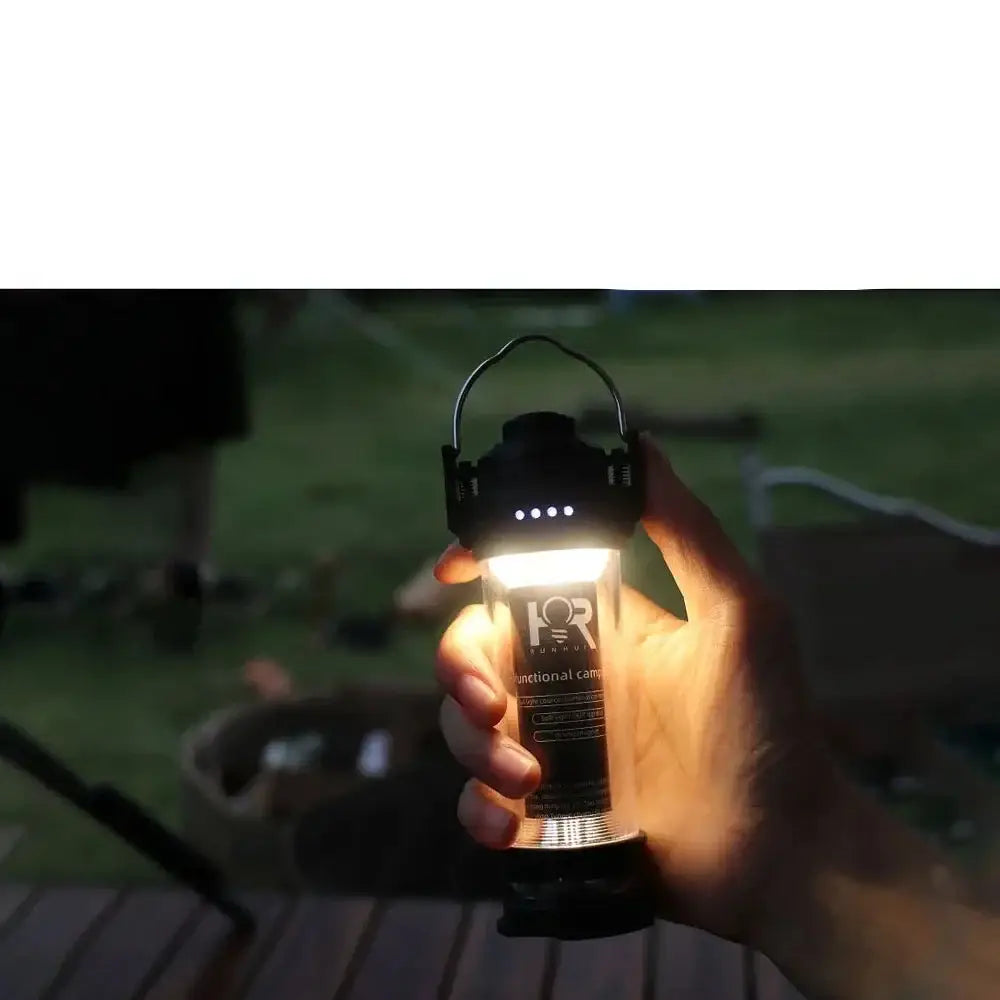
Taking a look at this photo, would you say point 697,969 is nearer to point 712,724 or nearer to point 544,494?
point 712,724

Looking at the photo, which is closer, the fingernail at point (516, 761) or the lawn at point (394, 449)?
the fingernail at point (516, 761)

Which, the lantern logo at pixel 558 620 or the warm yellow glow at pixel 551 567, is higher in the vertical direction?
the warm yellow glow at pixel 551 567

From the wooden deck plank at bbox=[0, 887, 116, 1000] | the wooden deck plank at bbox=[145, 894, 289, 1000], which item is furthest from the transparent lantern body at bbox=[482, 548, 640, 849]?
the wooden deck plank at bbox=[0, 887, 116, 1000]

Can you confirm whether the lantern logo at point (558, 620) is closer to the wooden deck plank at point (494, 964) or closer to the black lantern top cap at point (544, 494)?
the black lantern top cap at point (544, 494)

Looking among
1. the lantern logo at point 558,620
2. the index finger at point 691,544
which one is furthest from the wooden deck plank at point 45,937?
the index finger at point 691,544

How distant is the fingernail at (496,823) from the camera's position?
3.08 ft

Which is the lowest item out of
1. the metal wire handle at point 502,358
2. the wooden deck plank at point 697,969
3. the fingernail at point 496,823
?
the wooden deck plank at point 697,969

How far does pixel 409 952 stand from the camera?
3.39 ft

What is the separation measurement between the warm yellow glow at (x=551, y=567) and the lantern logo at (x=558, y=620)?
2 cm

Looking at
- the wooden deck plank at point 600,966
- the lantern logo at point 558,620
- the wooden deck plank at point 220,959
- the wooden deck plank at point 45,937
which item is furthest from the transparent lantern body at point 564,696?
the wooden deck plank at point 45,937

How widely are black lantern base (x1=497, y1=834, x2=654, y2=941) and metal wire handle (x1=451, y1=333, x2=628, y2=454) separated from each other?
1.14 feet
